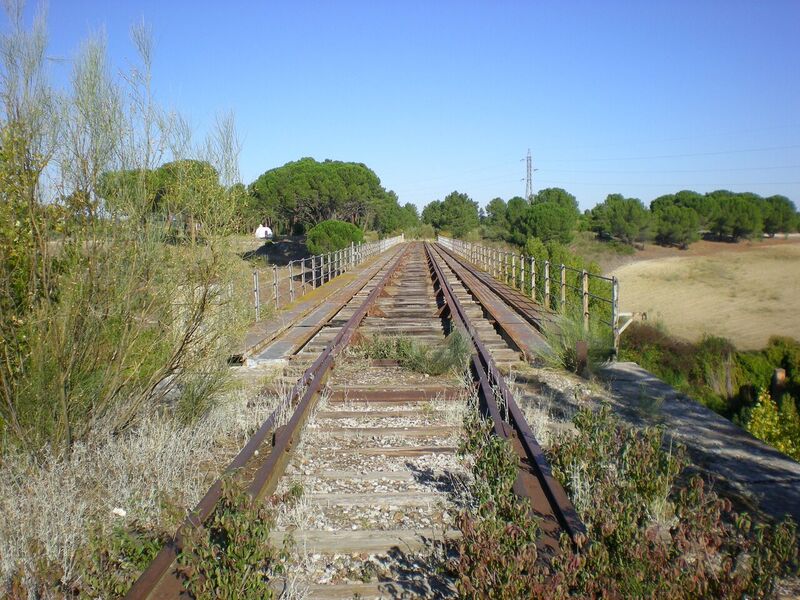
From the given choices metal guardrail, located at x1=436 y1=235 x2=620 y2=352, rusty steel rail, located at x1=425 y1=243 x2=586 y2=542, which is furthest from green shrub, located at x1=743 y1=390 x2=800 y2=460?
rusty steel rail, located at x1=425 y1=243 x2=586 y2=542

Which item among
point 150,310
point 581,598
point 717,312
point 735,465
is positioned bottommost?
point 717,312

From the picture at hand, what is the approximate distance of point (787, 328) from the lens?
123 ft

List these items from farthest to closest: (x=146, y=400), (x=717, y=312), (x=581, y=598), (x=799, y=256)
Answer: (x=799, y=256), (x=717, y=312), (x=146, y=400), (x=581, y=598)

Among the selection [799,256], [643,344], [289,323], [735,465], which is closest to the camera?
[735,465]

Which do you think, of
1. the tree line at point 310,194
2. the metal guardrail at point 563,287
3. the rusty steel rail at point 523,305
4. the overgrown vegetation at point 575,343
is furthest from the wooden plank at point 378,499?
the tree line at point 310,194

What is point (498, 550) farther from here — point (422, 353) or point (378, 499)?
point (422, 353)

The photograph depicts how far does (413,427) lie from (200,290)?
7.16ft

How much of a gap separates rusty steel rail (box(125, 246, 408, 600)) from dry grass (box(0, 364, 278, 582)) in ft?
0.79

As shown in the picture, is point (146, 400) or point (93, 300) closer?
point (93, 300)

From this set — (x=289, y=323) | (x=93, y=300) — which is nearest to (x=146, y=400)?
(x=93, y=300)

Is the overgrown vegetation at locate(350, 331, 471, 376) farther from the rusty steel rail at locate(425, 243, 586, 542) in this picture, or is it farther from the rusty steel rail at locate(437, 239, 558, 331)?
the rusty steel rail at locate(437, 239, 558, 331)

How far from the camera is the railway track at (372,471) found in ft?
12.3

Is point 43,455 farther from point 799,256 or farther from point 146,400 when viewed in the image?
point 799,256

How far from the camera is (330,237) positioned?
43.6 meters
